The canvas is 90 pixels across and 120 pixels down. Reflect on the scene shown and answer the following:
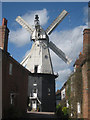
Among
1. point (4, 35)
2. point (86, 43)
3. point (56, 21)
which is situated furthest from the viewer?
point (56, 21)

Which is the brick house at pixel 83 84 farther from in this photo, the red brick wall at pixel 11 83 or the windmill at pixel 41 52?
the windmill at pixel 41 52

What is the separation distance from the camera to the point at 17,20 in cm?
4444

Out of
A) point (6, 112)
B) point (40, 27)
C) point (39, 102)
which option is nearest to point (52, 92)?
point (39, 102)

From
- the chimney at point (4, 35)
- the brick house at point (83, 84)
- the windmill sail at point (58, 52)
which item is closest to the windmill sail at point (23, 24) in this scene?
the windmill sail at point (58, 52)

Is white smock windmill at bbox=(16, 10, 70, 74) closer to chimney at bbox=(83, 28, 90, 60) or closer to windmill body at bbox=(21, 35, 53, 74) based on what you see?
windmill body at bbox=(21, 35, 53, 74)

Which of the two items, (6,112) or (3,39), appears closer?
(6,112)

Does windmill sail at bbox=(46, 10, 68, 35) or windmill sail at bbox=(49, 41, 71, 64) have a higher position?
windmill sail at bbox=(46, 10, 68, 35)

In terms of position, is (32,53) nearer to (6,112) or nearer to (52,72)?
(52,72)

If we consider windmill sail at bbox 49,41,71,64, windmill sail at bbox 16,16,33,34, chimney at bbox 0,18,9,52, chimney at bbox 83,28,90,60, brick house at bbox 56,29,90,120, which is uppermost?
windmill sail at bbox 16,16,33,34

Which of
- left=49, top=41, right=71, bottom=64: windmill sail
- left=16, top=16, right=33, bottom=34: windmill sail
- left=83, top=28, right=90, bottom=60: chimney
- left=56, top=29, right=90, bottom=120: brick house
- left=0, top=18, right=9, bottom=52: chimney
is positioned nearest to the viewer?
left=83, top=28, right=90, bottom=60: chimney

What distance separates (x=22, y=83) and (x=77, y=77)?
416 inches

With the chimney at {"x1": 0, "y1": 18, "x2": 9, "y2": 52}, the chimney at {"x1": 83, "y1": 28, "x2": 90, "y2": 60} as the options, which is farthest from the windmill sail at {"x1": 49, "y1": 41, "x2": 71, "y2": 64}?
the chimney at {"x1": 83, "y1": 28, "x2": 90, "y2": 60}

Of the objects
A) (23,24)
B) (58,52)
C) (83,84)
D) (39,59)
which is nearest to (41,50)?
(39,59)

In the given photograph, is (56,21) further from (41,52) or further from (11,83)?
(11,83)
